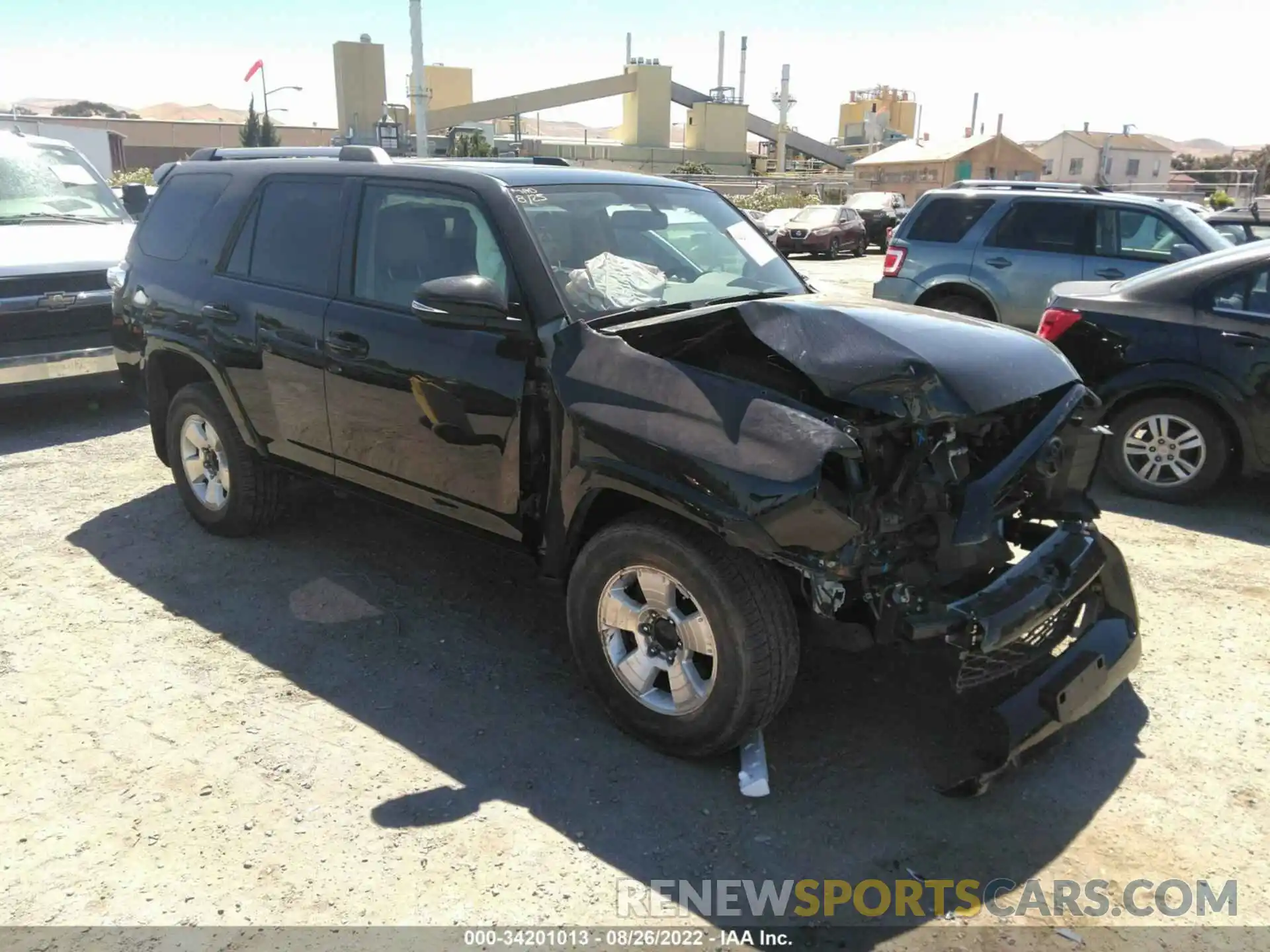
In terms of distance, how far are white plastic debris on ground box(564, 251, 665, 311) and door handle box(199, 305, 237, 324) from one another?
6.73 ft

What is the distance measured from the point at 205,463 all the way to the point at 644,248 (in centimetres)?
292

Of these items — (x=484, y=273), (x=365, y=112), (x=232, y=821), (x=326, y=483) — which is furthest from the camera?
(x=365, y=112)

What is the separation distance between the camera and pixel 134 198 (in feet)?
29.9

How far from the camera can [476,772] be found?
3393mm

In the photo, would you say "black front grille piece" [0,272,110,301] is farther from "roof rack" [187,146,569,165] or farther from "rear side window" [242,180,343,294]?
"rear side window" [242,180,343,294]

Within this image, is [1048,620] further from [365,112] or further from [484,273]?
[365,112]

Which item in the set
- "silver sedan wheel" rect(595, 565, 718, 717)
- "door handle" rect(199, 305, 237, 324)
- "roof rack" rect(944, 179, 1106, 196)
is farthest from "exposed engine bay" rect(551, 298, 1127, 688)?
"roof rack" rect(944, 179, 1106, 196)

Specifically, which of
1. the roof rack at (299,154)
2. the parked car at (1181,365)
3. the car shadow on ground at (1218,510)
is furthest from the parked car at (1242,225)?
the roof rack at (299,154)

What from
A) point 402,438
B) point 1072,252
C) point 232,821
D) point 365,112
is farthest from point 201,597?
point 365,112

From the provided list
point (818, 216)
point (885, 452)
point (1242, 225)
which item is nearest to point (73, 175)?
point (885, 452)

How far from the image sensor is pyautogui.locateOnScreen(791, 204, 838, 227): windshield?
26578 millimetres

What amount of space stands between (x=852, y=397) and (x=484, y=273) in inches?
63.5

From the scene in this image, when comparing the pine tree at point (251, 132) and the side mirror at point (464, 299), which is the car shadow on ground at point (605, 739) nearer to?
the side mirror at point (464, 299)

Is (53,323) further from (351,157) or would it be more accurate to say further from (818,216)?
(818,216)
